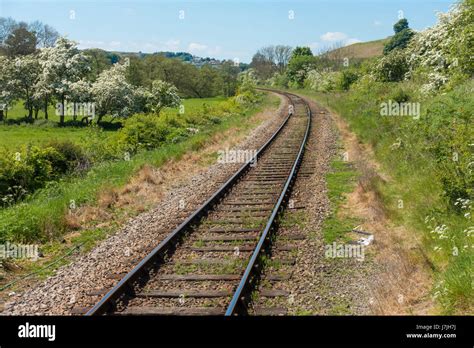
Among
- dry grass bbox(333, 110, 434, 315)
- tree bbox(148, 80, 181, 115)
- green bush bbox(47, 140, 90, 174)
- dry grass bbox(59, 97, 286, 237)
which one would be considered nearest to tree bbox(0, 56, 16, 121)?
tree bbox(148, 80, 181, 115)

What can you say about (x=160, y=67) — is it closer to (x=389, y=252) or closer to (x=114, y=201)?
(x=114, y=201)

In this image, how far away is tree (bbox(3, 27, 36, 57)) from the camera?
5632 cm

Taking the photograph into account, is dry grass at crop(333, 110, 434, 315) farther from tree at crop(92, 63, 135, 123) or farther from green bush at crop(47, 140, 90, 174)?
tree at crop(92, 63, 135, 123)

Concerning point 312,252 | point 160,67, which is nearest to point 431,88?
point 312,252

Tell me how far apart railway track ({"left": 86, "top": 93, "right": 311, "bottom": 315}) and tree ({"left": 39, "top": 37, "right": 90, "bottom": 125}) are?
30474 millimetres

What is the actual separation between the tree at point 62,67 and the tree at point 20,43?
65.0 ft

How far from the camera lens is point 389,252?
311 inches

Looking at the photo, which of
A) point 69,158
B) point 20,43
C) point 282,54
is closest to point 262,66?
point 282,54

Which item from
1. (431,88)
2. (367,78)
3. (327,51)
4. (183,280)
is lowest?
(183,280)

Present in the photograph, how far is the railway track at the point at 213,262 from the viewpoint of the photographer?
6270 millimetres

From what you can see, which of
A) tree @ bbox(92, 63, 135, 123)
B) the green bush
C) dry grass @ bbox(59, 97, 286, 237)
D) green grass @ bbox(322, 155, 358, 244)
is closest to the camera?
Answer: green grass @ bbox(322, 155, 358, 244)

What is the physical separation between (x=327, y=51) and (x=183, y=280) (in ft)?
292

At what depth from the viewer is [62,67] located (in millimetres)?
38906

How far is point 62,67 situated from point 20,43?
77.4ft
